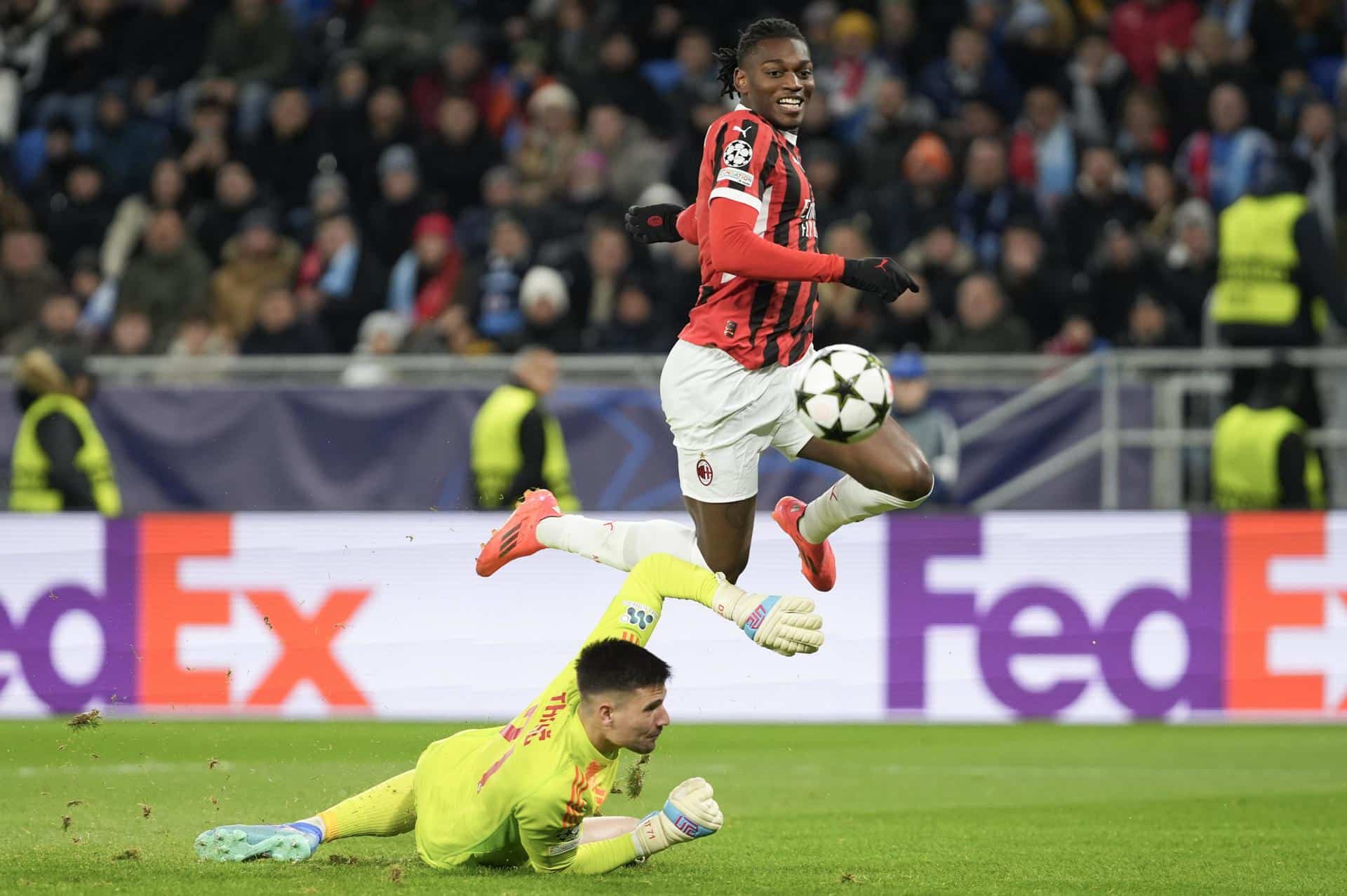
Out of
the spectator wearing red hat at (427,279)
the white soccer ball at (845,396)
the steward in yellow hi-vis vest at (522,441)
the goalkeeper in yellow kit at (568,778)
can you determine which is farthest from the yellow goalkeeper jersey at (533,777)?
the spectator wearing red hat at (427,279)

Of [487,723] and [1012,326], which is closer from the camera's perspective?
[487,723]

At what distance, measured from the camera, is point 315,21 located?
16.8m

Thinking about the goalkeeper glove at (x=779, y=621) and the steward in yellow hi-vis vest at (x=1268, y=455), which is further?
the steward in yellow hi-vis vest at (x=1268, y=455)

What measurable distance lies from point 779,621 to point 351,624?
502cm

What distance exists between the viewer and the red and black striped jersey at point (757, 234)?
6750 millimetres

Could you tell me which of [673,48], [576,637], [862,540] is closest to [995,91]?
[673,48]

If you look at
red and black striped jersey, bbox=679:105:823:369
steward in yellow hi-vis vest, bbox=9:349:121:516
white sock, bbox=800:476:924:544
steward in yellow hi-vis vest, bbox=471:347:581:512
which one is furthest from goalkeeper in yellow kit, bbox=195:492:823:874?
steward in yellow hi-vis vest, bbox=9:349:121:516

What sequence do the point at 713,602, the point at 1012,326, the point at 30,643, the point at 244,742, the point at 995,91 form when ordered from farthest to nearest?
the point at 995,91 < the point at 1012,326 < the point at 30,643 < the point at 244,742 < the point at 713,602

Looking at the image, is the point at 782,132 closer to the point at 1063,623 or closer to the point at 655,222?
the point at 655,222

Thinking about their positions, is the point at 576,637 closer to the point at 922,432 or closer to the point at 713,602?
the point at 922,432

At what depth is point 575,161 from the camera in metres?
14.4

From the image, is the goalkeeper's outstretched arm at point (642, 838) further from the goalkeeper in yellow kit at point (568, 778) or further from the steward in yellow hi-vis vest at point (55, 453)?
the steward in yellow hi-vis vest at point (55, 453)

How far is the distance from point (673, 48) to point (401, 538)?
254 inches

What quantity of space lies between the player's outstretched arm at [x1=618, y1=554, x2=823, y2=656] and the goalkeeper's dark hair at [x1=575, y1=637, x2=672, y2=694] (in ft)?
1.15
